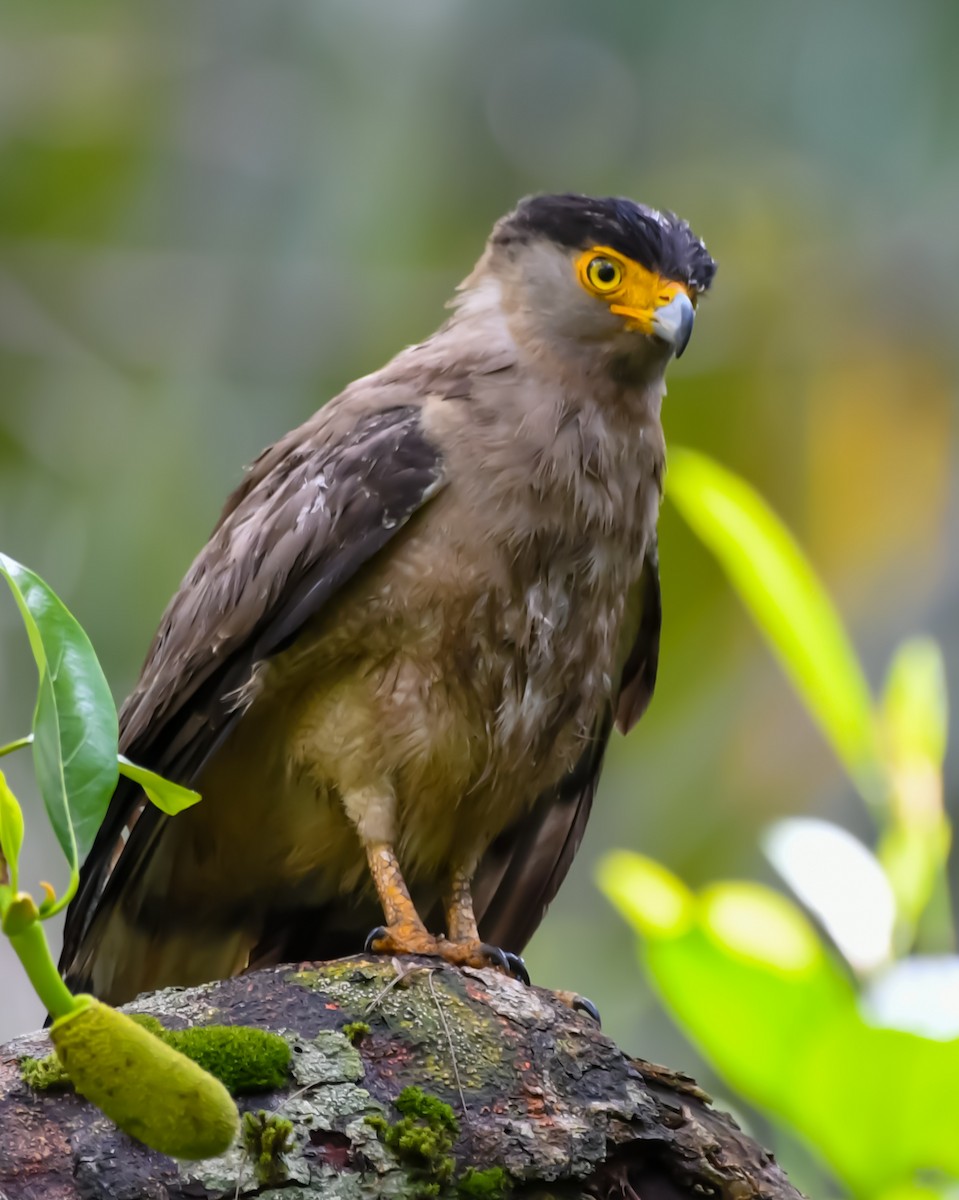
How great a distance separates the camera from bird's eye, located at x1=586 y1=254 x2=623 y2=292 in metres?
3.45

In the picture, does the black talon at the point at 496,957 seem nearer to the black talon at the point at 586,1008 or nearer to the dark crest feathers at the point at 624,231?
the black talon at the point at 586,1008

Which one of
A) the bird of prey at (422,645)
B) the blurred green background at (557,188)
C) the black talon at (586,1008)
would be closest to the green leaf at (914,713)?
the bird of prey at (422,645)

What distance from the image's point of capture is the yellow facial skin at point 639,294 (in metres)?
3.33

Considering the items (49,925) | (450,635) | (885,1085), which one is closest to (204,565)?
(450,635)

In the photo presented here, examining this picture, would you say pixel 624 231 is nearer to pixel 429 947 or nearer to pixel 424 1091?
pixel 429 947

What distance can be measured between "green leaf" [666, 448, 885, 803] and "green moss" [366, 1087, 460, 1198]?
3.43 ft

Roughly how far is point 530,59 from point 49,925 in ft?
17.7

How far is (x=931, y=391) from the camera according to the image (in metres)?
8.16

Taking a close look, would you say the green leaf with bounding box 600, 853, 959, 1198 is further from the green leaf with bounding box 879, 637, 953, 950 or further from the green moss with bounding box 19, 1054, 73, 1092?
the green moss with bounding box 19, 1054, 73, 1092

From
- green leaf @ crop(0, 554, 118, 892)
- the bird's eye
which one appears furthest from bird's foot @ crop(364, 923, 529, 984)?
the bird's eye

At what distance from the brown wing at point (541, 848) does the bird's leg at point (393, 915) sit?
19.5 inches

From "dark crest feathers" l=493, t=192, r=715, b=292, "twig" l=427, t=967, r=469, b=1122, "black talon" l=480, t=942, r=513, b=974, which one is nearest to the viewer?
"twig" l=427, t=967, r=469, b=1122

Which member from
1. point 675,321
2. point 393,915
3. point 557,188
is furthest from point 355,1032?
point 557,188

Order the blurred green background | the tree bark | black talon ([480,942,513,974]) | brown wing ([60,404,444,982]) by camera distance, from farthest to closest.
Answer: the blurred green background < brown wing ([60,404,444,982]) < black talon ([480,942,513,974]) < the tree bark
